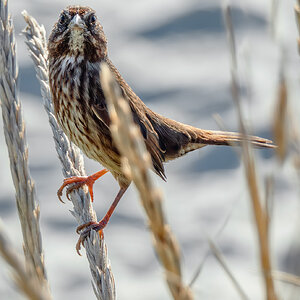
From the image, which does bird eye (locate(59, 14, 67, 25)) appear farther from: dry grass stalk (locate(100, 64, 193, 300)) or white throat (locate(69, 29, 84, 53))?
dry grass stalk (locate(100, 64, 193, 300))

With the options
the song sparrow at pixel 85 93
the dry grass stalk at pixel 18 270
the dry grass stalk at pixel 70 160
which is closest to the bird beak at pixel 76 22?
the song sparrow at pixel 85 93

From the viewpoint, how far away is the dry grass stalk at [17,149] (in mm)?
1616

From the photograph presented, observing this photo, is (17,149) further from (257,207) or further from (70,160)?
(257,207)

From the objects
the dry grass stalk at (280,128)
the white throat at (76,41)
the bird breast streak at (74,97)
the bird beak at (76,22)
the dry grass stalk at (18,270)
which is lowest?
the dry grass stalk at (18,270)

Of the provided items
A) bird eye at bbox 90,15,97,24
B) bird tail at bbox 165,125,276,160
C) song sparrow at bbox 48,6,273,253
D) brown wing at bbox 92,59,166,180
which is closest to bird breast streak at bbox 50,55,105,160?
song sparrow at bbox 48,6,273,253

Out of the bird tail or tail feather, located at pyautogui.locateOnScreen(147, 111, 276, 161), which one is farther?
the bird tail

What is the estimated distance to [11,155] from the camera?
5.99ft

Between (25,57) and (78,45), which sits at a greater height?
(25,57)

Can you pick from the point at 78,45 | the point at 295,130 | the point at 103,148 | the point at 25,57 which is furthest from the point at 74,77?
the point at 25,57

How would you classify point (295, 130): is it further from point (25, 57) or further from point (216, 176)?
point (25, 57)

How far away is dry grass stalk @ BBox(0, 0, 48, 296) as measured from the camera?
162 cm

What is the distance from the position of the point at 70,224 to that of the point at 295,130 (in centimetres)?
512

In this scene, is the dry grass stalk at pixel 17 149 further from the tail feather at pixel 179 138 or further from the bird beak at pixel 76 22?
the tail feather at pixel 179 138

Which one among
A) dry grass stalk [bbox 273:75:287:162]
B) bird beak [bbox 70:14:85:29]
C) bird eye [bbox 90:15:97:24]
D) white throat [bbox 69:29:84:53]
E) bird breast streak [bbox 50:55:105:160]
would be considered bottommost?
dry grass stalk [bbox 273:75:287:162]
